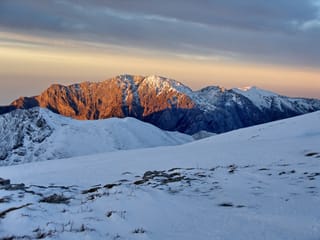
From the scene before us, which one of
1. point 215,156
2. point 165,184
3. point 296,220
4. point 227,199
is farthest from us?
point 215,156

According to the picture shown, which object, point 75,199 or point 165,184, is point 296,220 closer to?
point 165,184

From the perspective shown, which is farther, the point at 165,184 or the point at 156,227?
the point at 165,184

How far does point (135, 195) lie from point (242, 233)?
540 centimetres

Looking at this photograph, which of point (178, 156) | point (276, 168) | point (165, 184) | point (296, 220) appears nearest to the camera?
point (296, 220)

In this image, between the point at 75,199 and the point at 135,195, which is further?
the point at 75,199

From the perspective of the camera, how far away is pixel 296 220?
36.1 ft

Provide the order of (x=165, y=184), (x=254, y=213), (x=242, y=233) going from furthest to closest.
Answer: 1. (x=165, y=184)
2. (x=254, y=213)
3. (x=242, y=233)

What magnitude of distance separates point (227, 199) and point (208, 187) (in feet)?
7.50

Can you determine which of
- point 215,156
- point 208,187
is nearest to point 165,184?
point 208,187

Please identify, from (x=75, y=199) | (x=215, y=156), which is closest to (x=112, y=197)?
(x=75, y=199)

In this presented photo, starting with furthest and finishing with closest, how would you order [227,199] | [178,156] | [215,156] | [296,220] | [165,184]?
1. [178,156]
2. [215,156]
3. [165,184]
4. [227,199]
5. [296,220]

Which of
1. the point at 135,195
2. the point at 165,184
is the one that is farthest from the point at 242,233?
the point at 165,184

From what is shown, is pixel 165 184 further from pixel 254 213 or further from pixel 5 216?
pixel 5 216

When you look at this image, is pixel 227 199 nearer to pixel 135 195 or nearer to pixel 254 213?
pixel 254 213
